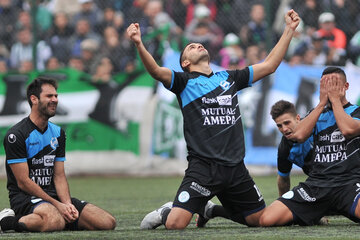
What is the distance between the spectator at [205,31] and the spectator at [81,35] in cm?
202

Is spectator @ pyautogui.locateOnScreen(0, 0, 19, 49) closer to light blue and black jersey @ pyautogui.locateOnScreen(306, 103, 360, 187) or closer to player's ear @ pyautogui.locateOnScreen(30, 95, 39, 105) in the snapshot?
player's ear @ pyautogui.locateOnScreen(30, 95, 39, 105)

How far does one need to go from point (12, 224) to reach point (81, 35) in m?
9.30

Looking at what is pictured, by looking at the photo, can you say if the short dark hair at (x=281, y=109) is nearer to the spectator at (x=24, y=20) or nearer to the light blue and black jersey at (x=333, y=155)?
the light blue and black jersey at (x=333, y=155)

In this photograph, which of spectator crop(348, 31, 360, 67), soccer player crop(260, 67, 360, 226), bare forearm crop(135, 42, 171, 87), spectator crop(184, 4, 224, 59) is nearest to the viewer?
bare forearm crop(135, 42, 171, 87)

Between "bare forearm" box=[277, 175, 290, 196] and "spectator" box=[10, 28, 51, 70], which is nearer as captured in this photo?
"bare forearm" box=[277, 175, 290, 196]

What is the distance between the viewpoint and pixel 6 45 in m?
15.9

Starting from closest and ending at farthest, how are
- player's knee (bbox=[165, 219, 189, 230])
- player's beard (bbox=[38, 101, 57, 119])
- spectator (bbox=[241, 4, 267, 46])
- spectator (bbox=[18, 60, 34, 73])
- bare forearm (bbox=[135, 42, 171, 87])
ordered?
bare forearm (bbox=[135, 42, 171, 87]) → player's knee (bbox=[165, 219, 189, 230]) → player's beard (bbox=[38, 101, 57, 119]) → spectator (bbox=[241, 4, 267, 46]) → spectator (bbox=[18, 60, 34, 73])

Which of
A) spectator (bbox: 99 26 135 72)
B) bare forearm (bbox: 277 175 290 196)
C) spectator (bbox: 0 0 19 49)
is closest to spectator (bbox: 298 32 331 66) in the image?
spectator (bbox: 99 26 135 72)

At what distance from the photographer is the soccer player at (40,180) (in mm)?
6750

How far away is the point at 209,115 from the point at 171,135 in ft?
24.4

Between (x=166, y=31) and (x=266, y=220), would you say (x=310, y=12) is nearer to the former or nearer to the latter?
(x=166, y=31)

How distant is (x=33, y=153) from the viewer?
6.94 meters

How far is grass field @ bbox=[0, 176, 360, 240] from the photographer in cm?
609

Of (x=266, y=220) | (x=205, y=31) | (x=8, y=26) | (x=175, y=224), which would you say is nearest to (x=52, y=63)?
(x=8, y=26)
